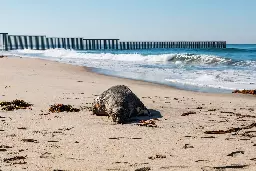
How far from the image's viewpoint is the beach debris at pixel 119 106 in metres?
6.12

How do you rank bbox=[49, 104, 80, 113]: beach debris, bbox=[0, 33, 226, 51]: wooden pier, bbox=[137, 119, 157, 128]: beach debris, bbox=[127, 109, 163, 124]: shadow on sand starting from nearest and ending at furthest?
bbox=[137, 119, 157, 128]: beach debris < bbox=[127, 109, 163, 124]: shadow on sand < bbox=[49, 104, 80, 113]: beach debris < bbox=[0, 33, 226, 51]: wooden pier

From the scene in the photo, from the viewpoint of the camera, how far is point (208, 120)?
6391 millimetres

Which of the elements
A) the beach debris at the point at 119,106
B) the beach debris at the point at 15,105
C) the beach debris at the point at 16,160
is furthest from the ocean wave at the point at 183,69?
the beach debris at the point at 16,160

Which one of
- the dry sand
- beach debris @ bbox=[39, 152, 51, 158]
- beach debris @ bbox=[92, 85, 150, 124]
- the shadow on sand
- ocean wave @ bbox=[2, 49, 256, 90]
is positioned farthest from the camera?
ocean wave @ bbox=[2, 49, 256, 90]

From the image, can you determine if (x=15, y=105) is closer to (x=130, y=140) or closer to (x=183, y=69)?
(x=130, y=140)

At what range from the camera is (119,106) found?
6215 mm

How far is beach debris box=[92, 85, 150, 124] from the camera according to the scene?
6121 mm

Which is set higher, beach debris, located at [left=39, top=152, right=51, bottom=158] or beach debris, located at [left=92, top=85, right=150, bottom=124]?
beach debris, located at [left=92, top=85, right=150, bottom=124]

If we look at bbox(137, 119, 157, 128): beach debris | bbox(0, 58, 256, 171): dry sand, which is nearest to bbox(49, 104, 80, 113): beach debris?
bbox(0, 58, 256, 171): dry sand

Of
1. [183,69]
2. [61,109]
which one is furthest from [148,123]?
[183,69]

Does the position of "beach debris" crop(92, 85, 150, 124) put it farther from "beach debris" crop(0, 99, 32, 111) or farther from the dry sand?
"beach debris" crop(0, 99, 32, 111)

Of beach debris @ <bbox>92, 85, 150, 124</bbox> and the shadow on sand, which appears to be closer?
beach debris @ <bbox>92, 85, 150, 124</bbox>

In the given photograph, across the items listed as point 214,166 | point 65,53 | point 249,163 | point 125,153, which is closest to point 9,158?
point 125,153

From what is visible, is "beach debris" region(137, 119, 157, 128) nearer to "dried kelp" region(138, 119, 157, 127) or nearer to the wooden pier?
"dried kelp" region(138, 119, 157, 127)
